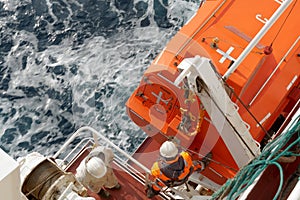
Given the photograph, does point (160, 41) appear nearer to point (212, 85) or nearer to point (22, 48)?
point (22, 48)

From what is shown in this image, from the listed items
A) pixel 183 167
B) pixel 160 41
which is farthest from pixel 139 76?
pixel 183 167

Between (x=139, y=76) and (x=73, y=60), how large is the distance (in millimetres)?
1866

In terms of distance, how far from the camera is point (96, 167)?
6309mm

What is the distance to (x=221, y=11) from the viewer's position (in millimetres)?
8555

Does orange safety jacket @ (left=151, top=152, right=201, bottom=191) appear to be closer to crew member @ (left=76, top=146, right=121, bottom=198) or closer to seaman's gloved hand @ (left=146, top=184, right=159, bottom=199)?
seaman's gloved hand @ (left=146, top=184, right=159, bottom=199)

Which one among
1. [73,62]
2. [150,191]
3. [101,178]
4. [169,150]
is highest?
[169,150]

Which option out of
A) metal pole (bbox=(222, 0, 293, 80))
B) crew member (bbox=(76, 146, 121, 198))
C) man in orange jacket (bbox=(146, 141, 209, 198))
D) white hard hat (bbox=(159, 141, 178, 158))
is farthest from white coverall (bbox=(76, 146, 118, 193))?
metal pole (bbox=(222, 0, 293, 80))

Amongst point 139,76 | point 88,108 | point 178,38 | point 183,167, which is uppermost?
point 178,38

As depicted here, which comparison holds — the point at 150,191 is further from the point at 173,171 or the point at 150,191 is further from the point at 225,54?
the point at 225,54

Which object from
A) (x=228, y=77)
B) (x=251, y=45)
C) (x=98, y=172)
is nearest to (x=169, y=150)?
(x=98, y=172)

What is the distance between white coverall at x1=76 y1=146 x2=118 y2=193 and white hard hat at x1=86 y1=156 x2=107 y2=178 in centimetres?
12

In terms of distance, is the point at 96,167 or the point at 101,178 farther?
the point at 101,178

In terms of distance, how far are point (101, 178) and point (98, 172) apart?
0.22 meters

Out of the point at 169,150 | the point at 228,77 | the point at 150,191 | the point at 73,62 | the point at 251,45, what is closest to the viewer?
the point at 169,150
